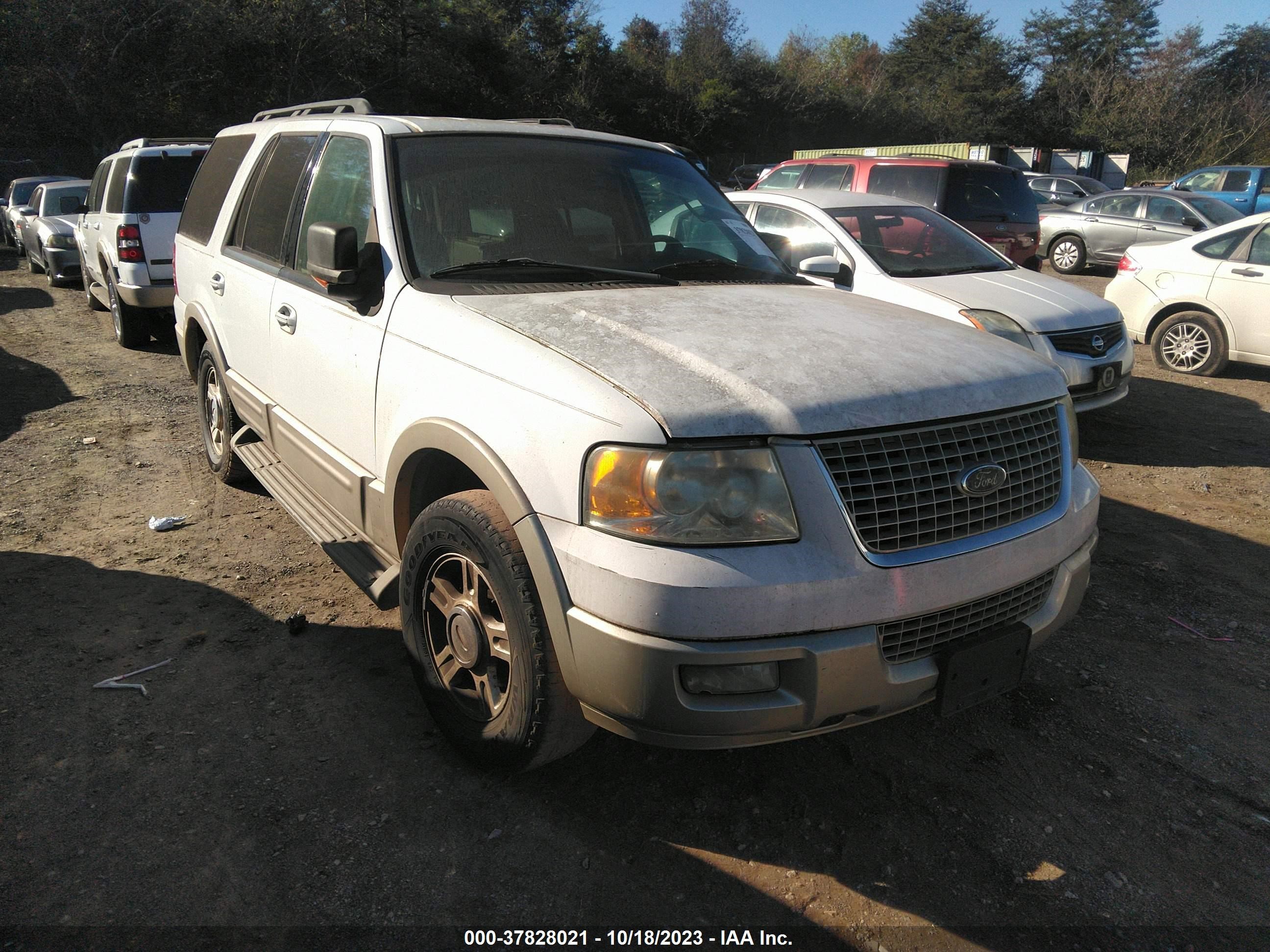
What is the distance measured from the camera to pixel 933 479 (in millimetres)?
2283

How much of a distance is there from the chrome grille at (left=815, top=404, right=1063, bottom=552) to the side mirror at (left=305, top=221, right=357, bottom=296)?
5.78ft

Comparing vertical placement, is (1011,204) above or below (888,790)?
above

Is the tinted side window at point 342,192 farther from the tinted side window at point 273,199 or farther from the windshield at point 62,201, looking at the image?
the windshield at point 62,201

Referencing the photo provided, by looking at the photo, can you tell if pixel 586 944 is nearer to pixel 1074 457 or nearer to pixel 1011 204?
pixel 1074 457

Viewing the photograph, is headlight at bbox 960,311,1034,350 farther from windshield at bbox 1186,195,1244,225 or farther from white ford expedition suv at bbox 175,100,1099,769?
windshield at bbox 1186,195,1244,225

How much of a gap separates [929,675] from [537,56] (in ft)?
135

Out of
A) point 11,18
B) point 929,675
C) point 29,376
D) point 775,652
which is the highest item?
point 11,18

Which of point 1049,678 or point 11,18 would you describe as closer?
point 1049,678

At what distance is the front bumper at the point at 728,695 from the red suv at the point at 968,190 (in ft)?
29.5

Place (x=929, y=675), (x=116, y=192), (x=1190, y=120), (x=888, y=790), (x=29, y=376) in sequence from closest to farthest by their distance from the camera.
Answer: (x=929, y=675) < (x=888, y=790) < (x=29, y=376) < (x=116, y=192) < (x=1190, y=120)

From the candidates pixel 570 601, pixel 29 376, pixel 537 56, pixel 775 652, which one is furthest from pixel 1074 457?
pixel 537 56

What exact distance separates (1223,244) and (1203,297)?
551 mm

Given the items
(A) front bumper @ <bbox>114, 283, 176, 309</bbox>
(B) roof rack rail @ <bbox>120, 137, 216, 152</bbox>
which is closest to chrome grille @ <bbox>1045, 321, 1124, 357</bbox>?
(A) front bumper @ <bbox>114, 283, 176, 309</bbox>

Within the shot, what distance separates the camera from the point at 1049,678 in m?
3.44
